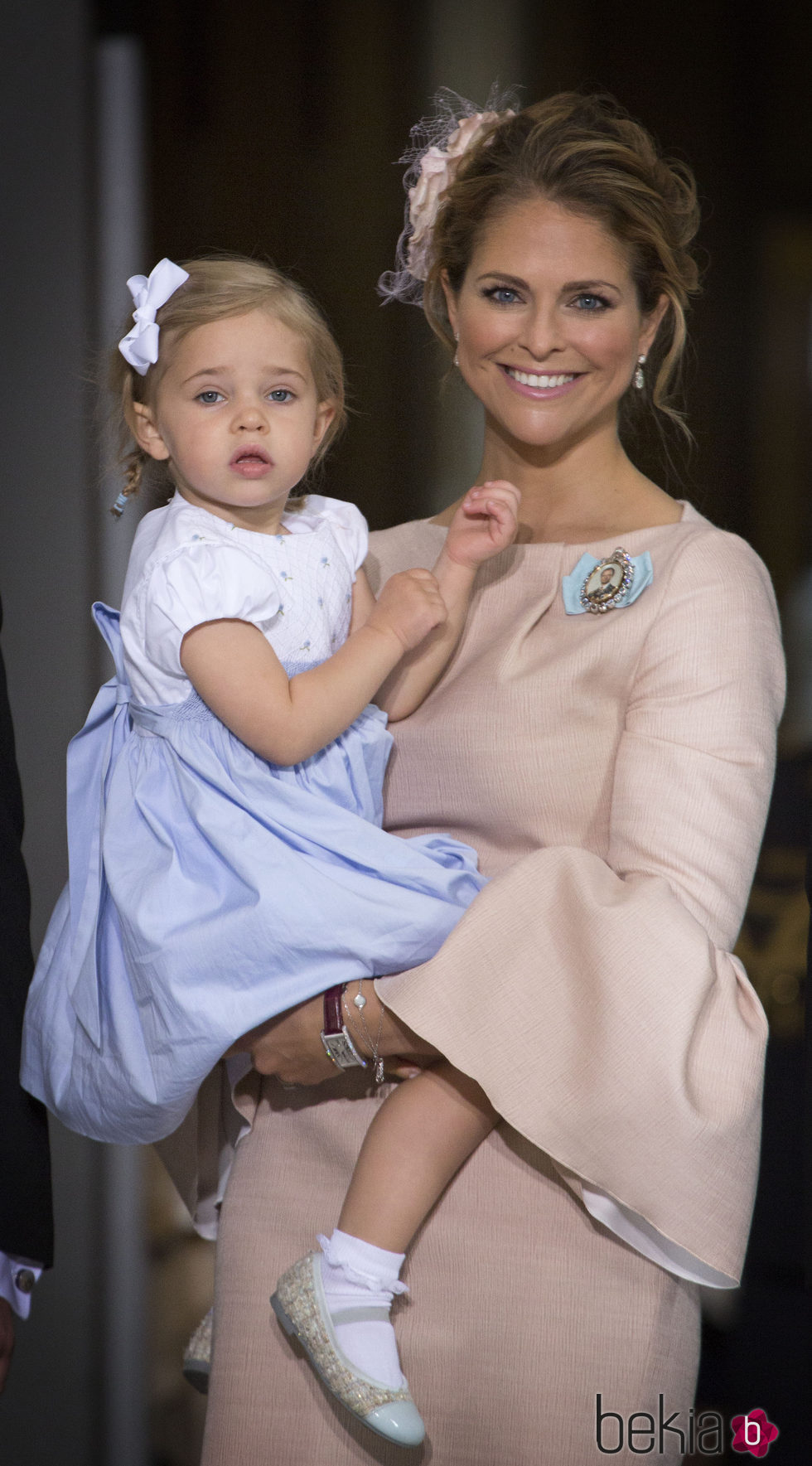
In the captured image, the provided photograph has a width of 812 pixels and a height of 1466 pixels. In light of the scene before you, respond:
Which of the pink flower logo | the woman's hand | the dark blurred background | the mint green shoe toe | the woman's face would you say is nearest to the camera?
the mint green shoe toe

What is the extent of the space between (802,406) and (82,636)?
138 centimetres

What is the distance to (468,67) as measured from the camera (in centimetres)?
240

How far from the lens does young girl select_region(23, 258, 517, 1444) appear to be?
5.03 ft

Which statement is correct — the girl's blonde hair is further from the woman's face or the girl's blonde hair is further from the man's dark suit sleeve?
the man's dark suit sleeve

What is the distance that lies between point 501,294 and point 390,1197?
1178mm

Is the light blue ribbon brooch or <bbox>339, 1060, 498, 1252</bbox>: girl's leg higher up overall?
the light blue ribbon brooch

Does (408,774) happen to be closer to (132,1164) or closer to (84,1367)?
(132,1164)

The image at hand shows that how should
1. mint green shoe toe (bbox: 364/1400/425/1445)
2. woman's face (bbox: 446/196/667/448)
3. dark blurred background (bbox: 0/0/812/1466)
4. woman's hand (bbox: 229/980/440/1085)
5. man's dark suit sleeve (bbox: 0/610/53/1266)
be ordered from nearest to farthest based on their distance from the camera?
mint green shoe toe (bbox: 364/1400/425/1445) < woman's hand (bbox: 229/980/440/1085) < man's dark suit sleeve (bbox: 0/610/53/1266) < woman's face (bbox: 446/196/667/448) < dark blurred background (bbox: 0/0/812/1466)

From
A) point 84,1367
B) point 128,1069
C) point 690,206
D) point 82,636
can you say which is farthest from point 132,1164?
point 690,206

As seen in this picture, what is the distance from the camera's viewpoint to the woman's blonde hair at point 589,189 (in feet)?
6.12

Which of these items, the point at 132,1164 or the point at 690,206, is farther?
the point at 132,1164

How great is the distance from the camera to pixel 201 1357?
6.30ft

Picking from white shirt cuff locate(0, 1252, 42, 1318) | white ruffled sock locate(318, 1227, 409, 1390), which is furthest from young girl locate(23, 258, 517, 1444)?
white shirt cuff locate(0, 1252, 42, 1318)

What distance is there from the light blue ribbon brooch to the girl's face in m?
0.40
